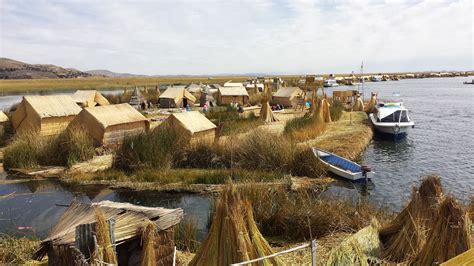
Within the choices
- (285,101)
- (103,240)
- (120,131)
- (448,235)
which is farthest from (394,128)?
(103,240)

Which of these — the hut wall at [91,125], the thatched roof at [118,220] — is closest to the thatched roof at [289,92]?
the hut wall at [91,125]

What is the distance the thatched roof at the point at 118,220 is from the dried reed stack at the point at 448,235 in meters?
3.40

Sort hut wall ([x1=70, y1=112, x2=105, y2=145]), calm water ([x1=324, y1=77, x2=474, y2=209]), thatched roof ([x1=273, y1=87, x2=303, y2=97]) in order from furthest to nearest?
thatched roof ([x1=273, y1=87, x2=303, y2=97]), hut wall ([x1=70, y1=112, x2=105, y2=145]), calm water ([x1=324, y1=77, x2=474, y2=209])

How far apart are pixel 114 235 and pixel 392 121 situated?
2241cm

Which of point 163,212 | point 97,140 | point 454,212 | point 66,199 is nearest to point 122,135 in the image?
point 97,140

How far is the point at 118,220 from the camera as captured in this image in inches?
208

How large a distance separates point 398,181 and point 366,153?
16.6 feet

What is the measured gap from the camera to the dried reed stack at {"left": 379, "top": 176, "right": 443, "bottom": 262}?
593 cm

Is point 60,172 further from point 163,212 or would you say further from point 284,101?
point 284,101

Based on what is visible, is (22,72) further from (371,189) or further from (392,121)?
(371,189)

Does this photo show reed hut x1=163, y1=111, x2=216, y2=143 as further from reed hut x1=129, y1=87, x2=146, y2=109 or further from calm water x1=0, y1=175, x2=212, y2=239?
reed hut x1=129, y1=87, x2=146, y2=109

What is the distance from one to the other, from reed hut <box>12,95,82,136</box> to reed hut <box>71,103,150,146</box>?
2.28 metres

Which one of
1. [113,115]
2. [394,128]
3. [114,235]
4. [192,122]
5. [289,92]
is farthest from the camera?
[289,92]

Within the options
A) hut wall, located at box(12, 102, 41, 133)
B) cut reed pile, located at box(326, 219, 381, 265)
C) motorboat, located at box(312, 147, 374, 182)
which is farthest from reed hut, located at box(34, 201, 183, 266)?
hut wall, located at box(12, 102, 41, 133)
